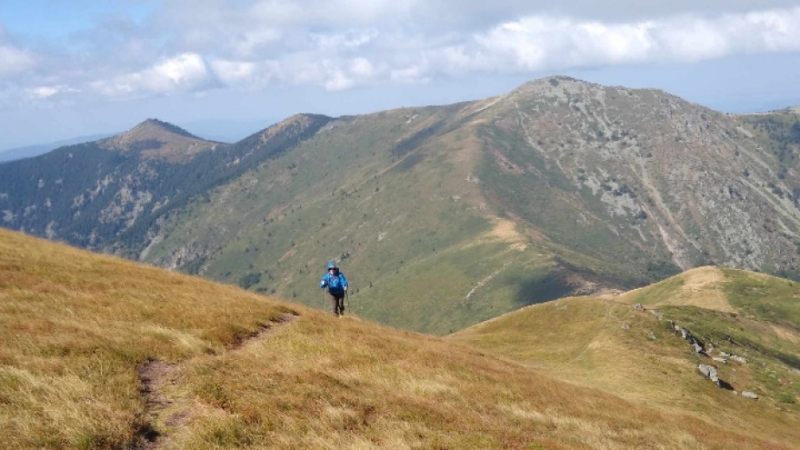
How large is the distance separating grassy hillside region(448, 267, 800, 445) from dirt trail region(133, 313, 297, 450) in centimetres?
3443

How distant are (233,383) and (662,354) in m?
51.7

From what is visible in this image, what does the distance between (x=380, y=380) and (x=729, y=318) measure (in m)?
86.6

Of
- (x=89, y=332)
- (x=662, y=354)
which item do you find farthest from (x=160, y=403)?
(x=662, y=354)

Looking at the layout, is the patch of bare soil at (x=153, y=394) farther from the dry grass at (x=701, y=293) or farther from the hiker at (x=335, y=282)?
the dry grass at (x=701, y=293)

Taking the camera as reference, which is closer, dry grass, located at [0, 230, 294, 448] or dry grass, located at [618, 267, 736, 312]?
dry grass, located at [0, 230, 294, 448]

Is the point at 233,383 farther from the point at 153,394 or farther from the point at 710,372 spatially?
the point at 710,372

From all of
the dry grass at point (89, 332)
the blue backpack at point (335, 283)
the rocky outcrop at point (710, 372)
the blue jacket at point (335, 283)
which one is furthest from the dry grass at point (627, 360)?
the dry grass at point (89, 332)

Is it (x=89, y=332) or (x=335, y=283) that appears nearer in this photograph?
(x=89, y=332)

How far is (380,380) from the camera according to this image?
22.2m

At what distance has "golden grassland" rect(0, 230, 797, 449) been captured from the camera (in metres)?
13.8

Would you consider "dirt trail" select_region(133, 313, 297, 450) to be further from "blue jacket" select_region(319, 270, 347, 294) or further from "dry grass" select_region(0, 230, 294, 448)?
"blue jacket" select_region(319, 270, 347, 294)

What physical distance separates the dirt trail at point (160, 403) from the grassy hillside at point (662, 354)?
34.4m

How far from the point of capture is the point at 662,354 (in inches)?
2248

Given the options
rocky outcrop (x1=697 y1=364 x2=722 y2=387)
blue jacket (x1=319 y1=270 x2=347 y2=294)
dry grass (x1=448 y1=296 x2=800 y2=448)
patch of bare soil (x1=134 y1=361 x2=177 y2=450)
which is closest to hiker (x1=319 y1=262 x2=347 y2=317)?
blue jacket (x1=319 y1=270 x2=347 y2=294)
